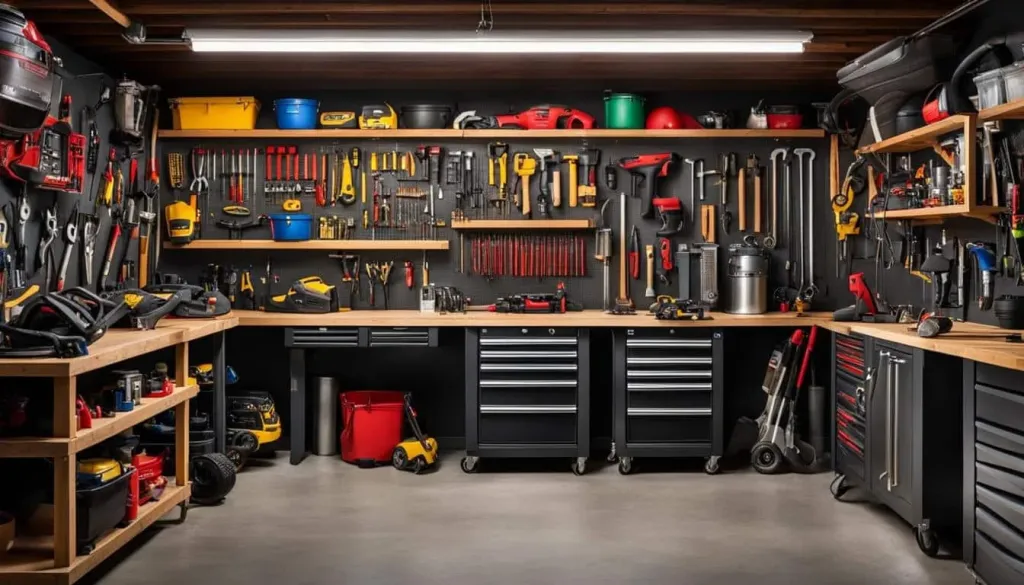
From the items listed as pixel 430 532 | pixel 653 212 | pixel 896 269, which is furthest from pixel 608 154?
pixel 430 532

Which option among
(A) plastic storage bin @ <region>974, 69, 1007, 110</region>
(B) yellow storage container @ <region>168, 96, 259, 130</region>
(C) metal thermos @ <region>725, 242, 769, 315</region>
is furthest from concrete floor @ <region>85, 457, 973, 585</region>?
(B) yellow storage container @ <region>168, 96, 259, 130</region>

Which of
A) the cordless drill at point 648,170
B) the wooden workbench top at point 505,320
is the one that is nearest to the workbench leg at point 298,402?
the wooden workbench top at point 505,320

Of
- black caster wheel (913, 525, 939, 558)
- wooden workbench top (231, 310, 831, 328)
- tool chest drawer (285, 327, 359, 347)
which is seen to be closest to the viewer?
black caster wheel (913, 525, 939, 558)

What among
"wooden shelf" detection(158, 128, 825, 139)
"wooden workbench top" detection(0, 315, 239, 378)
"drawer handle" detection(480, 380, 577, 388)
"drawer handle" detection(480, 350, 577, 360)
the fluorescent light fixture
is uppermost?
the fluorescent light fixture

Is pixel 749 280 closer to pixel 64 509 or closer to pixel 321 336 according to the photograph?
pixel 321 336

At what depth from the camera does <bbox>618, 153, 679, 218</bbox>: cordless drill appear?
6.41 m

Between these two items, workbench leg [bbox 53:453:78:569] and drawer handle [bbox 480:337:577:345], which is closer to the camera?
workbench leg [bbox 53:453:78:569]

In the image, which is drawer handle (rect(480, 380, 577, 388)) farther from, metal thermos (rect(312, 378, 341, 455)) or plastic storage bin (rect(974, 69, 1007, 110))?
plastic storage bin (rect(974, 69, 1007, 110))

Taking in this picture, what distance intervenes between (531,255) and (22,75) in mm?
3405

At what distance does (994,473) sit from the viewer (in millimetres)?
3572

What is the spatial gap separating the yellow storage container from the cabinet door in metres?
4.22

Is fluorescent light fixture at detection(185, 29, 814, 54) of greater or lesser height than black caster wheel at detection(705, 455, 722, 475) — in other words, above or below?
above

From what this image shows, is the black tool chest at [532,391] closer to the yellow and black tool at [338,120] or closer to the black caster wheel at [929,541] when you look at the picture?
the yellow and black tool at [338,120]

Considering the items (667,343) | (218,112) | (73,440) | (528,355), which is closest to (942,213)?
(667,343)
